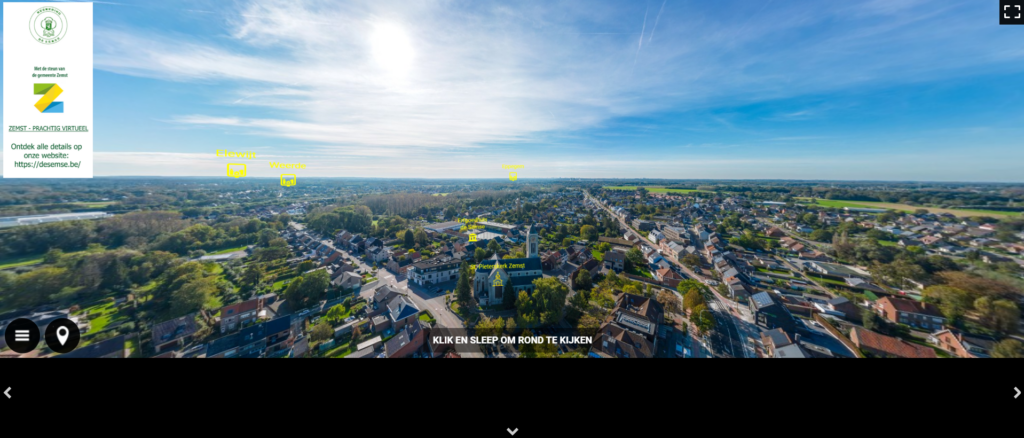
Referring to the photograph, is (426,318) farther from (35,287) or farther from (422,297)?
(35,287)

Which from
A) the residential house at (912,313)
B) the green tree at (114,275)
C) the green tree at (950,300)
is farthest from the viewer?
the green tree at (114,275)

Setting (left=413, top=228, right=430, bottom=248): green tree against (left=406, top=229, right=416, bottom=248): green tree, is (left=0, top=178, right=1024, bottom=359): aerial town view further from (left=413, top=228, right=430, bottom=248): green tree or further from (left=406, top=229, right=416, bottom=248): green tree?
(left=413, top=228, right=430, bottom=248): green tree

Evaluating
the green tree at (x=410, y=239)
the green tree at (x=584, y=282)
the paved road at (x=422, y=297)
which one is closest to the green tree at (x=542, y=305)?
the paved road at (x=422, y=297)

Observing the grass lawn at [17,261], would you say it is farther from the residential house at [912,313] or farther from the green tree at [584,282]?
the residential house at [912,313]
